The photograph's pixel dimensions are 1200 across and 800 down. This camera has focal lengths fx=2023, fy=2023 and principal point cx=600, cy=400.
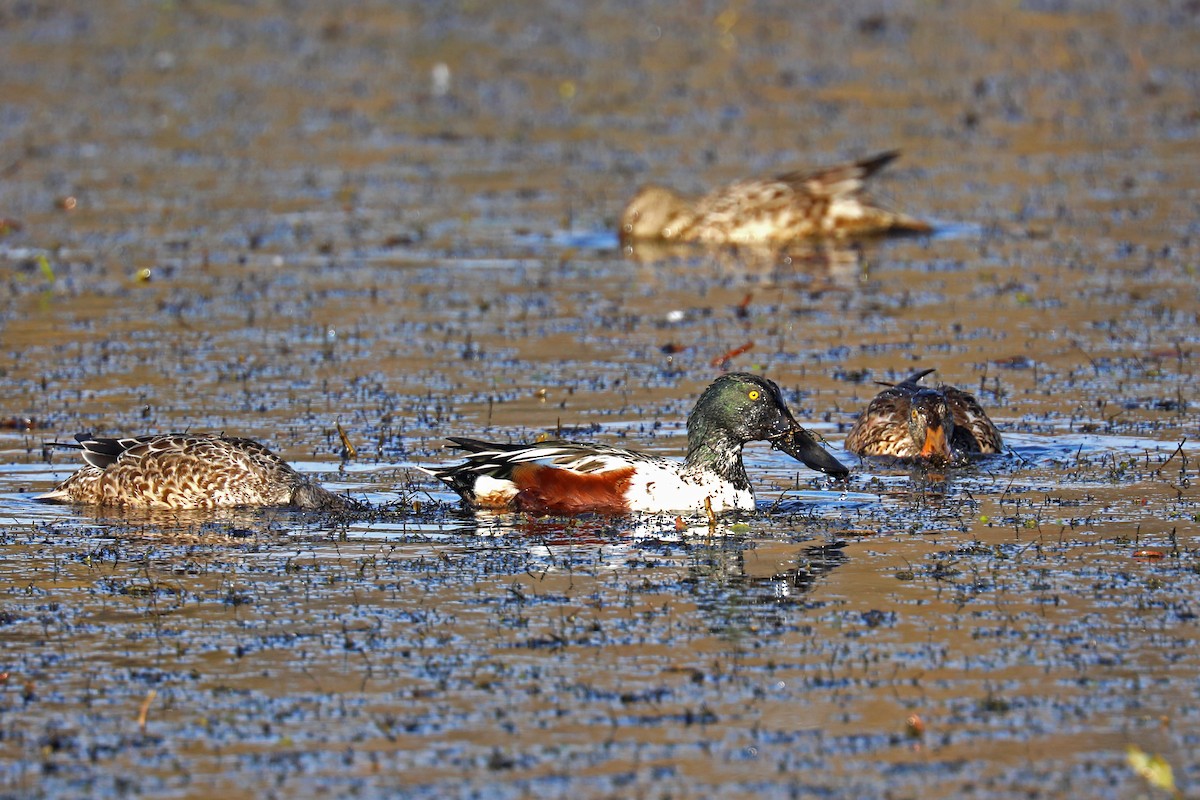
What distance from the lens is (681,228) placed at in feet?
60.8

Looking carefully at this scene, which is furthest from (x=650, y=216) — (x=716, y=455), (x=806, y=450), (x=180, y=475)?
(x=180, y=475)

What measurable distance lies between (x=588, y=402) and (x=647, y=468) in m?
2.55

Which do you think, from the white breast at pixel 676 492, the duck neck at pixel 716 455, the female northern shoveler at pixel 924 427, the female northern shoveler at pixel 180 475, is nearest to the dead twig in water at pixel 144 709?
the female northern shoveler at pixel 180 475

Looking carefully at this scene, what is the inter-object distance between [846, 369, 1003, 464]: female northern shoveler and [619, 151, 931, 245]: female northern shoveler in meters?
6.95

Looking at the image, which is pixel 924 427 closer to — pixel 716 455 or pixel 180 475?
pixel 716 455

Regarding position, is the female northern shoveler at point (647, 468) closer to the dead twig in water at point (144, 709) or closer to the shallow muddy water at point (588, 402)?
the shallow muddy water at point (588, 402)

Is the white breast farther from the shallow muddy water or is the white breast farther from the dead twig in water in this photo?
the dead twig in water

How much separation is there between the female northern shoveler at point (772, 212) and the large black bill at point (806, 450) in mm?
8318

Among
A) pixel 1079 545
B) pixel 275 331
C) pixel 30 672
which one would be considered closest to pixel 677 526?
pixel 1079 545

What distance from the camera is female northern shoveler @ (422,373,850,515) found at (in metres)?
9.55

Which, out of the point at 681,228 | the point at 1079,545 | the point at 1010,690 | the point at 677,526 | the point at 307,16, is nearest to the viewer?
the point at 1010,690

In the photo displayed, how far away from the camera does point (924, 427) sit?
35.2 ft

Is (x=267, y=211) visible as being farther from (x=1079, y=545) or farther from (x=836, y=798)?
(x=836, y=798)

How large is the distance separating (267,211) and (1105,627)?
1275 cm
